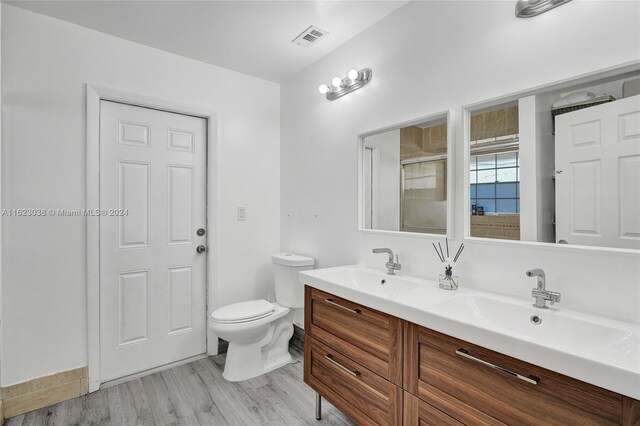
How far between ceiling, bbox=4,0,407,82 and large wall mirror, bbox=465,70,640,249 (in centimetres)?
103

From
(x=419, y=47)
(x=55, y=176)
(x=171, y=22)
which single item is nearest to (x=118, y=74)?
(x=171, y=22)

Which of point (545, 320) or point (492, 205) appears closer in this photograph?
point (545, 320)

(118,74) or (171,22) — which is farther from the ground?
(171,22)

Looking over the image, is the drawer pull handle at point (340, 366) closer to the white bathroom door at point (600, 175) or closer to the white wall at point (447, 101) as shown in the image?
the white wall at point (447, 101)

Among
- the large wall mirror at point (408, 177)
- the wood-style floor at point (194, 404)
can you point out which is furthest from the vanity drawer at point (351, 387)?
the large wall mirror at point (408, 177)

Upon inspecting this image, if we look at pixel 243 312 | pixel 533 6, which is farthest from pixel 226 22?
pixel 243 312

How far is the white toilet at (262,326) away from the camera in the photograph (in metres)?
2.15

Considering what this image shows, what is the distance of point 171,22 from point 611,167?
8.01 ft

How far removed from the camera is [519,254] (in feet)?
4.39

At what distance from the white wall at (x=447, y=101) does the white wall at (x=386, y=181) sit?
94mm

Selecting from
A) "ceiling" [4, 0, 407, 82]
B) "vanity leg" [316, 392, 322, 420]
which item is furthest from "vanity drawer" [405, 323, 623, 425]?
"ceiling" [4, 0, 407, 82]

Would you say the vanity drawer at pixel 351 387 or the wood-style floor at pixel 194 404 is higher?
the vanity drawer at pixel 351 387

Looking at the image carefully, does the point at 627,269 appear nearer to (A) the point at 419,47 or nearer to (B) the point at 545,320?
(B) the point at 545,320

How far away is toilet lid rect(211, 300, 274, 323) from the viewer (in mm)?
2135
